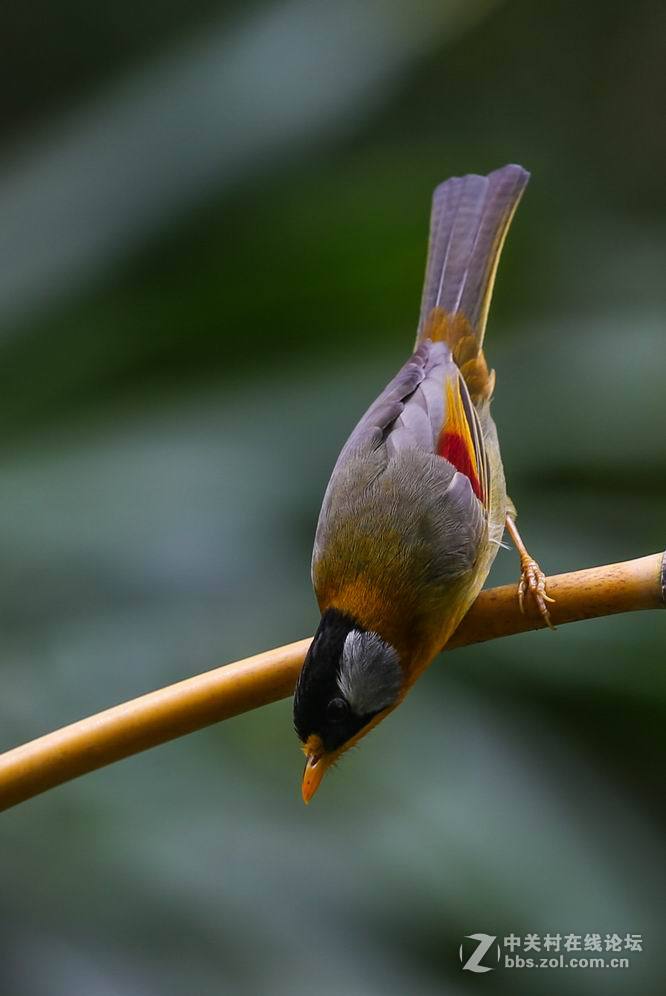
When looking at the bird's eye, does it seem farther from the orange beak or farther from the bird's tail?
the bird's tail

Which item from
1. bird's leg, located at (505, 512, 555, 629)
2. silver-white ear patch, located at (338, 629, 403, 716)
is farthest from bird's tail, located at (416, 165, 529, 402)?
silver-white ear patch, located at (338, 629, 403, 716)

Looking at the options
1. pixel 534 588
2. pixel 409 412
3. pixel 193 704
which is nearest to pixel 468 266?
pixel 409 412

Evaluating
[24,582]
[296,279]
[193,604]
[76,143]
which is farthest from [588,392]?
[76,143]

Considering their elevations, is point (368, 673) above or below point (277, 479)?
below

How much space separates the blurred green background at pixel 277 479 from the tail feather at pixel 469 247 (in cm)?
25

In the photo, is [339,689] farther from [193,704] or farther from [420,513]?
[420,513]

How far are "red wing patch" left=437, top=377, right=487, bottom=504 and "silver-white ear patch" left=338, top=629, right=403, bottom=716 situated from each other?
1.93 feet

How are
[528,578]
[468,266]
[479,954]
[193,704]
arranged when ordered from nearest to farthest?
[193,704], [528,578], [479,954], [468,266]

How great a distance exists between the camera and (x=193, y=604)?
268 centimetres

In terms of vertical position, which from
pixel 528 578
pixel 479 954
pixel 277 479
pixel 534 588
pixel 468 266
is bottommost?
pixel 479 954

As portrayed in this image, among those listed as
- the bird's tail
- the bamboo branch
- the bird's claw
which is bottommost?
the bamboo branch

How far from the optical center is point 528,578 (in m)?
2.31

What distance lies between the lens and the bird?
1979mm

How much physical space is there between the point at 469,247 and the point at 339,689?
1372 mm
